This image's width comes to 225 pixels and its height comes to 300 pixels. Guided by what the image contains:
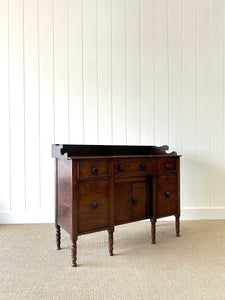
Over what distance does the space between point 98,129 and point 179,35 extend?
1575 millimetres

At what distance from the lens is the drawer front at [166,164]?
6.73 ft

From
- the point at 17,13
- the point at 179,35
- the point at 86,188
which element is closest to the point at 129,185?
the point at 86,188

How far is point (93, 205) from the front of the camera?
1693 mm

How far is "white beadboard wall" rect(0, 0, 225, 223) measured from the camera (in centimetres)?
255

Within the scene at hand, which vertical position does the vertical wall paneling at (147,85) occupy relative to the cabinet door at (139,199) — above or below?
above

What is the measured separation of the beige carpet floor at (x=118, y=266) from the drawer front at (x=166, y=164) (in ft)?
2.33

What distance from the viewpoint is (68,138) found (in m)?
2.58

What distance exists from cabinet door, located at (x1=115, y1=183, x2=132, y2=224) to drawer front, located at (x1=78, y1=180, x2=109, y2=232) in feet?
0.44

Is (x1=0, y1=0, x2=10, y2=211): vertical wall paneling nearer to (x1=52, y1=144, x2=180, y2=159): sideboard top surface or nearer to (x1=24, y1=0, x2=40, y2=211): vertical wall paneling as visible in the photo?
(x1=24, y1=0, x2=40, y2=211): vertical wall paneling

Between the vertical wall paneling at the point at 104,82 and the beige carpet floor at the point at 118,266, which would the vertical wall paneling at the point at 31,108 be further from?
the vertical wall paneling at the point at 104,82

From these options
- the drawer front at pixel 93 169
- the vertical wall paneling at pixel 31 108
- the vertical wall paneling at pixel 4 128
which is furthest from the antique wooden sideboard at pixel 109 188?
the vertical wall paneling at pixel 4 128

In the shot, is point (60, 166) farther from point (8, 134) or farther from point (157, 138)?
point (157, 138)

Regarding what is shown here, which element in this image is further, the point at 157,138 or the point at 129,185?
the point at 157,138

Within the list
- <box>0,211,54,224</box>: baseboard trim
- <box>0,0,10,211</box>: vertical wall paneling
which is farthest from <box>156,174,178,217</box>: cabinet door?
<box>0,0,10,211</box>: vertical wall paneling
